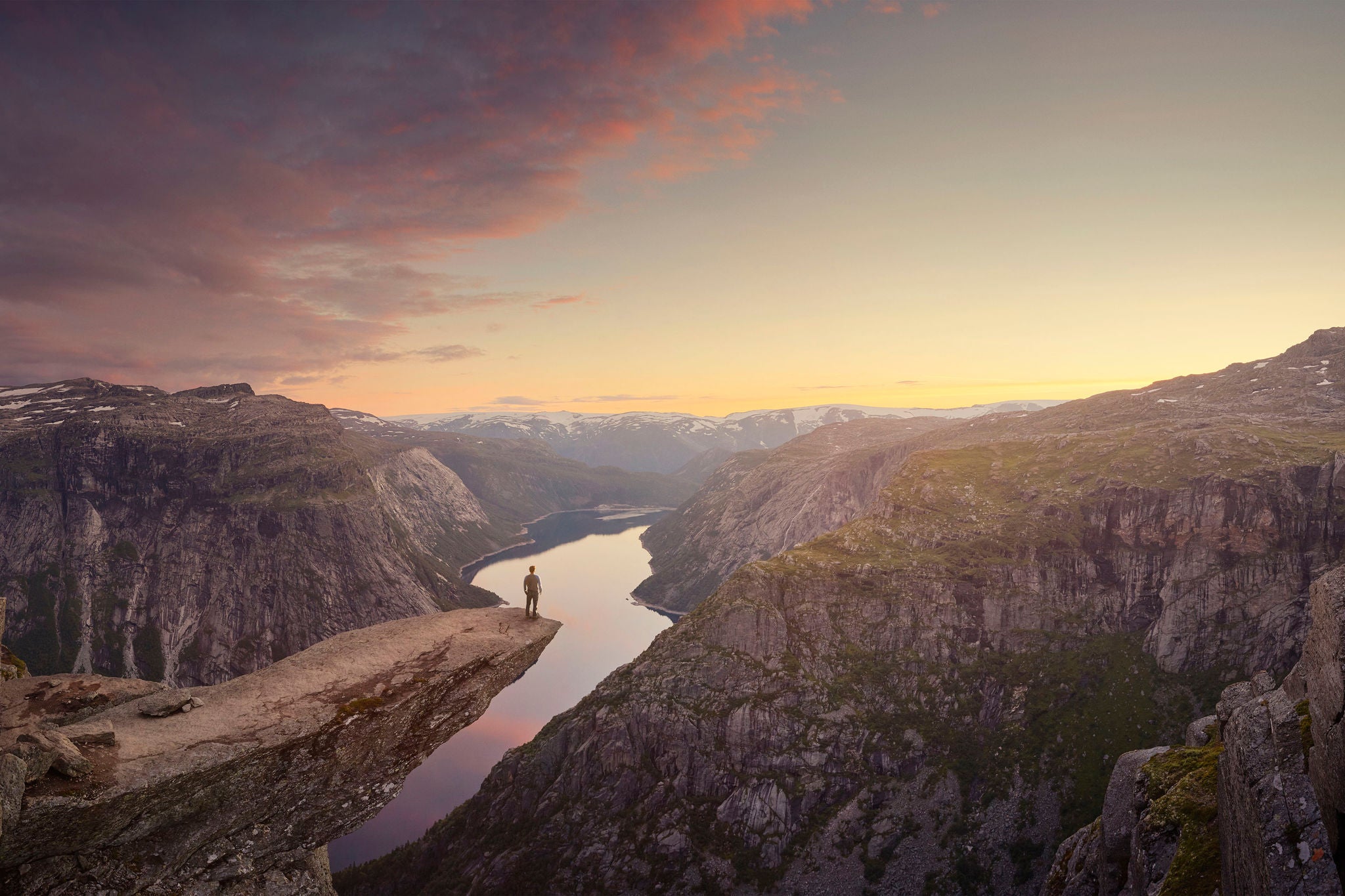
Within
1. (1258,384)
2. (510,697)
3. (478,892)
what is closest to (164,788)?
(478,892)

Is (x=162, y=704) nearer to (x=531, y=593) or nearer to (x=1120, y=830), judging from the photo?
(x=531, y=593)

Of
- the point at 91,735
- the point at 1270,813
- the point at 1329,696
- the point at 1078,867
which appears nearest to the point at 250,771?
the point at 91,735

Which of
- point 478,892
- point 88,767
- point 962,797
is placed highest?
point 88,767

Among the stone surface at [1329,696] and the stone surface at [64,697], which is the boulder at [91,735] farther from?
the stone surface at [1329,696]

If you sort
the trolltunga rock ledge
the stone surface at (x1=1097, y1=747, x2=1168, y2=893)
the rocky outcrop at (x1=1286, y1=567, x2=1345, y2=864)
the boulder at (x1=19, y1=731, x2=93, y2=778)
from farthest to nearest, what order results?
the stone surface at (x1=1097, y1=747, x2=1168, y2=893) < the trolltunga rock ledge < the boulder at (x1=19, y1=731, x2=93, y2=778) < the rocky outcrop at (x1=1286, y1=567, x2=1345, y2=864)

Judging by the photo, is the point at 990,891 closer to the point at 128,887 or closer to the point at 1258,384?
the point at 128,887

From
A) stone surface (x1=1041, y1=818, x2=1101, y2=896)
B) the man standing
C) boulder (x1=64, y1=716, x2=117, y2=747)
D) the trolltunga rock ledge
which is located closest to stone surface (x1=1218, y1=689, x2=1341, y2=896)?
stone surface (x1=1041, y1=818, x2=1101, y2=896)

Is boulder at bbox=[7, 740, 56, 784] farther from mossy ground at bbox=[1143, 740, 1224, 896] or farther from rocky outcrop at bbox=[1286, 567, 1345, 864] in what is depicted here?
mossy ground at bbox=[1143, 740, 1224, 896]
